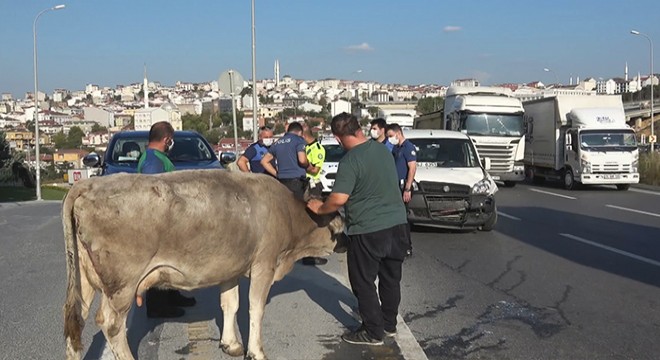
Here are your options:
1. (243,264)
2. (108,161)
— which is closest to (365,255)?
(243,264)

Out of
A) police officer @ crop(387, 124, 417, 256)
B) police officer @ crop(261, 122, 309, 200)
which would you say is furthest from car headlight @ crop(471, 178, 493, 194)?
police officer @ crop(261, 122, 309, 200)

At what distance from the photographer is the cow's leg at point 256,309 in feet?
17.8

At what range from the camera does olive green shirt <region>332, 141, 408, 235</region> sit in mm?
5875

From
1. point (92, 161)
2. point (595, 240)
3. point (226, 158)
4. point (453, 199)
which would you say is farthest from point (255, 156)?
point (595, 240)

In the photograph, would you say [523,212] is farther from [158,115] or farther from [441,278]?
[158,115]

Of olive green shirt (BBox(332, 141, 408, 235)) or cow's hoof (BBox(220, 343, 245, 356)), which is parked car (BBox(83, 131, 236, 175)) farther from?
cow's hoof (BBox(220, 343, 245, 356))

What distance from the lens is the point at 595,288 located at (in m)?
8.52

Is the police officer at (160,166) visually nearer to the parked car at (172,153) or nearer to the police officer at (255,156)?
the police officer at (255,156)

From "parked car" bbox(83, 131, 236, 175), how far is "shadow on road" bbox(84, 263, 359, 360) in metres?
3.83

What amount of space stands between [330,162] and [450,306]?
10063mm

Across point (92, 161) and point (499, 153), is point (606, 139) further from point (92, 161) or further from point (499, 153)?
point (92, 161)

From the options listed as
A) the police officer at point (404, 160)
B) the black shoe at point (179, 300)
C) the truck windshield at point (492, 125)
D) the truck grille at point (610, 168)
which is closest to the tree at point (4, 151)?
the truck windshield at point (492, 125)

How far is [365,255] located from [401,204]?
556 millimetres

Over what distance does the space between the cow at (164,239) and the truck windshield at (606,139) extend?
70.1 feet
